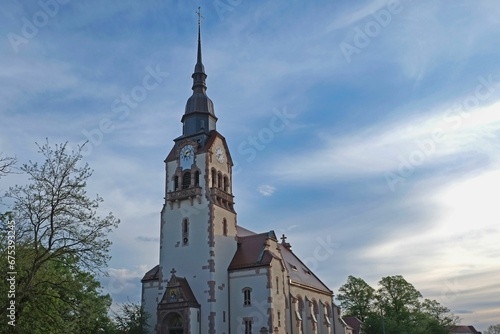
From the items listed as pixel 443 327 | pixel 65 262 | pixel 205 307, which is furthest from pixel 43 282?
pixel 443 327

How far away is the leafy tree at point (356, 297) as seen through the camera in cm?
7400

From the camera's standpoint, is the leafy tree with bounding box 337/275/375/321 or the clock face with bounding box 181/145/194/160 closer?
the clock face with bounding box 181/145/194/160

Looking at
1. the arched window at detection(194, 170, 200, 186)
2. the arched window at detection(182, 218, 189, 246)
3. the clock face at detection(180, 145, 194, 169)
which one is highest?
the clock face at detection(180, 145, 194, 169)

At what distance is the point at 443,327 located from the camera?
6556 centimetres

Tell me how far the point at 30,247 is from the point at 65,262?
1588mm

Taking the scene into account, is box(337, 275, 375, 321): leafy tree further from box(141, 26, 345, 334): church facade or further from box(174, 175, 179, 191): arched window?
box(174, 175, 179, 191): arched window

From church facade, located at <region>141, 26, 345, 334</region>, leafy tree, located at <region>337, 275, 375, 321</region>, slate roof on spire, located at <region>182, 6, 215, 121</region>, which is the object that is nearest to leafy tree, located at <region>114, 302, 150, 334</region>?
church facade, located at <region>141, 26, 345, 334</region>

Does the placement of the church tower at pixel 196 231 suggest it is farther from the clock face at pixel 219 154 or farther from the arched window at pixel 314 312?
the arched window at pixel 314 312

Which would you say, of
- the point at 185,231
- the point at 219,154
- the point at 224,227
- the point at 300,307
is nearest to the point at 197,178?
the point at 219,154

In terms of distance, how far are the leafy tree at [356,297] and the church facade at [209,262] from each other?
85.9ft

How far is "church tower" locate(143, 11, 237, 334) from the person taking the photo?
4047 centimetres

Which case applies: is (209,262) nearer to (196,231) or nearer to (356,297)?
(196,231)

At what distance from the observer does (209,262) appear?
136 ft

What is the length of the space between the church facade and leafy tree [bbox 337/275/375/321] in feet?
85.9
